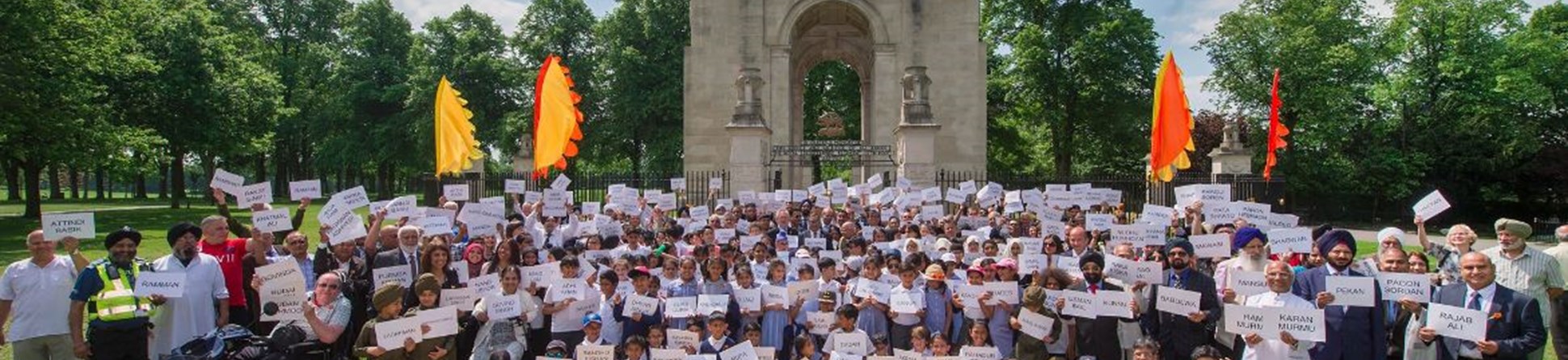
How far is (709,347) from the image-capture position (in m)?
8.60

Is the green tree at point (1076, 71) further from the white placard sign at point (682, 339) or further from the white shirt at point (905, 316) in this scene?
the white placard sign at point (682, 339)

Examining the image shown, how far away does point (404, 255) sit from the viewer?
31.1 ft

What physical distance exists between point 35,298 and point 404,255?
284 cm

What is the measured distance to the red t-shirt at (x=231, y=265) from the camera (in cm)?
895

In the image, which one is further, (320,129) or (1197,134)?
(320,129)

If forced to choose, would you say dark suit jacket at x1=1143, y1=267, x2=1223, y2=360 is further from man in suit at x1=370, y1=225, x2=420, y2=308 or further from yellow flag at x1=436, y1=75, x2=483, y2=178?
yellow flag at x1=436, y1=75, x2=483, y2=178

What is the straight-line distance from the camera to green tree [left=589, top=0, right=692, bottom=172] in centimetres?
4091

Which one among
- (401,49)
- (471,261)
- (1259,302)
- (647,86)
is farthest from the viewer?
(401,49)

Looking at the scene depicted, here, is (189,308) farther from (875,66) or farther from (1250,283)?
(875,66)

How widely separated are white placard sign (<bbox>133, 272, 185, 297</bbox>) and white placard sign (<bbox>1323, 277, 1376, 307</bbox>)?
8.78m

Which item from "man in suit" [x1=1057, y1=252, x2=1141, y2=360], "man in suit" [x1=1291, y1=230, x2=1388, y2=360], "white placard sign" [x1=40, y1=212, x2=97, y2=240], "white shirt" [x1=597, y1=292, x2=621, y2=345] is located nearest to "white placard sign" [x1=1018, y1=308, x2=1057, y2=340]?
"man in suit" [x1=1057, y1=252, x2=1141, y2=360]

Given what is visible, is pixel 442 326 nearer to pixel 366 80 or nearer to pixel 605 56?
pixel 605 56

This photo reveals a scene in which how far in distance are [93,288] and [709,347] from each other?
4.86m

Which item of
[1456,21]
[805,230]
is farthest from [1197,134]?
[805,230]
